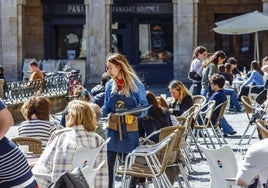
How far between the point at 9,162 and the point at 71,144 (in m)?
2.08

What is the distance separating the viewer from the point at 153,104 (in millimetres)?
11266

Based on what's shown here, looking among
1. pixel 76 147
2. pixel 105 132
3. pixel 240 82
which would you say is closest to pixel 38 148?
pixel 105 132

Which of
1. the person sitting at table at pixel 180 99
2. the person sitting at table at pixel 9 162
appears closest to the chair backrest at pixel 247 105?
the person sitting at table at pixel 180 99

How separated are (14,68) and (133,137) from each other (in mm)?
24111

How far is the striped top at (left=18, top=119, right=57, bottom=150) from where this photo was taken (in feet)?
33.7

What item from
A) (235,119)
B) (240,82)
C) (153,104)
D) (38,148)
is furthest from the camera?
(240,82)

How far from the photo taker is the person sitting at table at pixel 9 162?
Answer: 5.98 metres

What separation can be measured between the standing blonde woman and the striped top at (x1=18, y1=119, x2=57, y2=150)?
2.69 ft

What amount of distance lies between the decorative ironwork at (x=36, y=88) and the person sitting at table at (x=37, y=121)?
32.3 feet

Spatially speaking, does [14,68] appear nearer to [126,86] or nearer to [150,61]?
[150,61]

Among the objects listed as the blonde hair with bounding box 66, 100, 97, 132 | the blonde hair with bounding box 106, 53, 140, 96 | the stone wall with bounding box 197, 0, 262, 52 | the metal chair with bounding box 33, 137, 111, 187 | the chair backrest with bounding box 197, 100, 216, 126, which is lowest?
the chair backrest with bounding box 197, 100, 216, 126

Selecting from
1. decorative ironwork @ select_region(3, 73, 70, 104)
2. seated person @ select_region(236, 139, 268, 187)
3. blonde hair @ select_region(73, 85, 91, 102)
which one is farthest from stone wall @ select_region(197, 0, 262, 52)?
seated person @ select_region(236, 139, 268, 187)

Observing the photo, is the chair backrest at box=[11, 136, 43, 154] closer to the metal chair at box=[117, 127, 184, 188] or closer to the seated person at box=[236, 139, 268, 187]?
the metal chair at box=[117, 127, 184, 188]

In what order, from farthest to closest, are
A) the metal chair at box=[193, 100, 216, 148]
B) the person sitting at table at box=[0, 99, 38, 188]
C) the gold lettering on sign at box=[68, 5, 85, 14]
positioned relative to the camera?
the gold lettering on sign at box=[68, 5, 85, 14], the metal chair at box=[193, 100, 216, 148], the person sitting at table at box=[0, 99, 38, 188]
